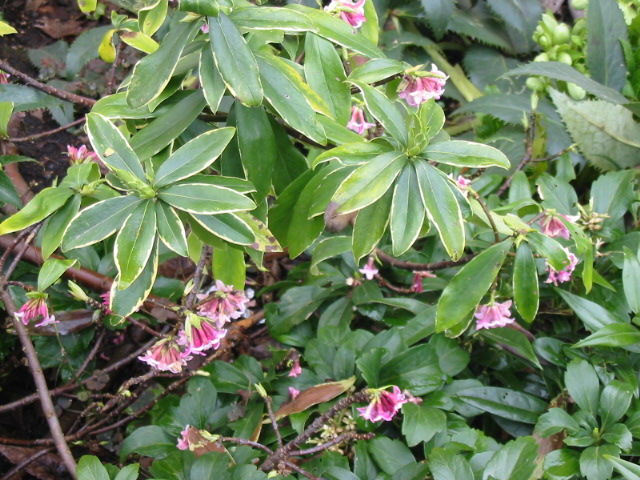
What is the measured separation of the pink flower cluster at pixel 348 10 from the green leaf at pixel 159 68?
26 cm

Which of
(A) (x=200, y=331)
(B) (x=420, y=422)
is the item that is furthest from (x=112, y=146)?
(B) (x=420, y=422)

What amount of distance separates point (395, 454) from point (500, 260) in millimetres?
380

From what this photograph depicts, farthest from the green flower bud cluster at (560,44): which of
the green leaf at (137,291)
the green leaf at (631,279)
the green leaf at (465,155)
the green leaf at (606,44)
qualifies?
the green leaf at (137,291)


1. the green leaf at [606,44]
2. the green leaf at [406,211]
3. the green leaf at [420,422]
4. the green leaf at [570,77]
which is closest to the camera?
the green leaf at [406,211]

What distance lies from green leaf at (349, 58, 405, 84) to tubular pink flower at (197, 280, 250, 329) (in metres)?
0.37

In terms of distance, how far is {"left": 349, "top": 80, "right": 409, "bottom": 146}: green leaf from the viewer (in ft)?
2.92

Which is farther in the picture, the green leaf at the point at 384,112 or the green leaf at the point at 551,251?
the green leaf at the point at 551,251

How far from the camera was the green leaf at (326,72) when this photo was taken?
0.91m

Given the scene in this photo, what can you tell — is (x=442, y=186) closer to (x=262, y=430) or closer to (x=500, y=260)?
(x=500, y=260)

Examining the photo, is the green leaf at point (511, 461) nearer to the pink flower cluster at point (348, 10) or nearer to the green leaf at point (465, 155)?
the green leaf at point (465, 155)

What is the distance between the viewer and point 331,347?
1.23 m

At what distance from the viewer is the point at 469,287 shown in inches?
41.4

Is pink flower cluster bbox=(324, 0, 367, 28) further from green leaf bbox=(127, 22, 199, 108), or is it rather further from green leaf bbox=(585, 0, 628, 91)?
green leaf bbox=(585, 0, 628, 91)

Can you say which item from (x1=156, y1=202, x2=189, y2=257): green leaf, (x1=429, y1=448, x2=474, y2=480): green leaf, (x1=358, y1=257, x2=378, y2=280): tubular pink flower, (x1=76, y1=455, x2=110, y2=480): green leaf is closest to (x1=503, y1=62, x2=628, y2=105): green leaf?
(x1=358, y1=257, x2=378, y2=280): tubular pink flower
